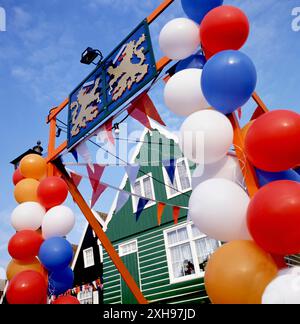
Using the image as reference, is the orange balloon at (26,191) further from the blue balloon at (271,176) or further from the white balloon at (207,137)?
the blue balloon at (271,176)

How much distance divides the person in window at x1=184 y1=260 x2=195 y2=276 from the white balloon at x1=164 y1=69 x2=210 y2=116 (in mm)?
7249

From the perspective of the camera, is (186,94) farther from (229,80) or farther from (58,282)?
(58,282)

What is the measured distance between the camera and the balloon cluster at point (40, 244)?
165 inches

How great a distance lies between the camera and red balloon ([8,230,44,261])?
179 inches

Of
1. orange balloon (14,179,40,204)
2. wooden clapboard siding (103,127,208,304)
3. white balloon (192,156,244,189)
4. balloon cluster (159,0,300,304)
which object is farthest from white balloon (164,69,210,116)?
wooden clapboard siding (103,127,208,304)

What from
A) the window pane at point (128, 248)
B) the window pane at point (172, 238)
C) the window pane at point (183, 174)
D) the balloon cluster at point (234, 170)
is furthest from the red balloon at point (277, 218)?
the window pane at point (128, 248)

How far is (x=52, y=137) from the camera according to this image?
6379mm

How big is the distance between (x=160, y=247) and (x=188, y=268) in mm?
1265

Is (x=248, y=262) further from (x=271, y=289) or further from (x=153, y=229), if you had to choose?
(x=153, y=229)

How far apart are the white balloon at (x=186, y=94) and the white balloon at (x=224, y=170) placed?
2.33 feet

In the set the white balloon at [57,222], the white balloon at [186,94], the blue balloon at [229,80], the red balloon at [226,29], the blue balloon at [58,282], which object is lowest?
the blue balloon at [58,282]

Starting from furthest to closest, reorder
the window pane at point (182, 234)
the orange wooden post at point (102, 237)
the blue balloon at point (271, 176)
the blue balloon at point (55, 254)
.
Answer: the window pane at point (182, 234)
the orange wooden post at point (102, 237)
the blue balloon at point (55, 254)
the blue balloon at point (271, 176)

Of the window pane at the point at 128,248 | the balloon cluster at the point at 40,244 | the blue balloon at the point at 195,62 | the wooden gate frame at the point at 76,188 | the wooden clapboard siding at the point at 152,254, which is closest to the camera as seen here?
the wooden gate frame at the point at 76,188

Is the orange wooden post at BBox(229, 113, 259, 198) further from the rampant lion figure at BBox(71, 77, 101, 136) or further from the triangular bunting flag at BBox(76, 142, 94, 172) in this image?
the triangular bunting flag at BBox(76, 142, 94, 172)
